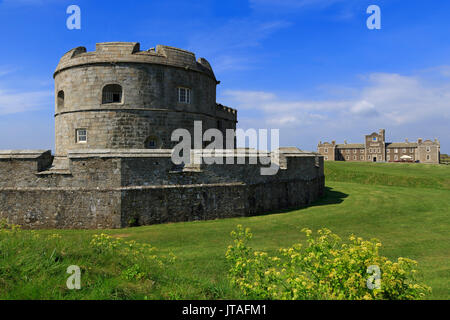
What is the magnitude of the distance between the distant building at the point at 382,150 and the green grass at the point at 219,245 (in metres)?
74.3

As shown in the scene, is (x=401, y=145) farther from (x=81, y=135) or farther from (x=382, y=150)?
(x=81, y=135)

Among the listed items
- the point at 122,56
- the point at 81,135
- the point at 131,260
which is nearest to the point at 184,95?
the point at 122,56

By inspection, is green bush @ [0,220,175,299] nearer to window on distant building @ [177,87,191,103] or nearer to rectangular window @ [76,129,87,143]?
rectangular window @ [76,129,87,143]

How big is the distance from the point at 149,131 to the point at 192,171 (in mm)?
5320

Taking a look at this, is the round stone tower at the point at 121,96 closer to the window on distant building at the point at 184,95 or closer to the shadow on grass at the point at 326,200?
the window on distant building at the point at 184,95

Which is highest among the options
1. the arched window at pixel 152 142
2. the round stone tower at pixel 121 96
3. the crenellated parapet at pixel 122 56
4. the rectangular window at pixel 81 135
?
the crenellated parapet at pixel 122 56

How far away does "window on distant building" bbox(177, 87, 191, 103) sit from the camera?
18000 millimetres

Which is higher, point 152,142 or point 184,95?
point 184,95

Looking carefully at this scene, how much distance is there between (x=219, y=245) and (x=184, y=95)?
37.7 feet

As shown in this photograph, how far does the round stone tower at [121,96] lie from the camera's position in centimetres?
1655

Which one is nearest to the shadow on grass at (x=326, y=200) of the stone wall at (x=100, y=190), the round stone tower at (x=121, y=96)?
the stone wall at (x=100, y=190)

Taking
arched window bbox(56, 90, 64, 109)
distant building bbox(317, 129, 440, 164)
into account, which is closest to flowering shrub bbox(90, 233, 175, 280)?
arched window bbox(56, 90, 64, 109)

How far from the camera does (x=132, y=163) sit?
480 inches
